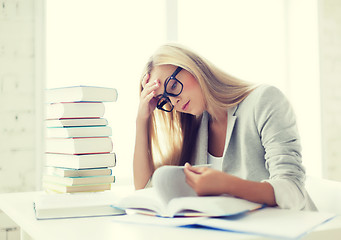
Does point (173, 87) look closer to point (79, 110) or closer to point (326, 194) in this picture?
point (79, 110)

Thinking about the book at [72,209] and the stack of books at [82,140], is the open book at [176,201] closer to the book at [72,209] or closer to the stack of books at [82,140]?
the book at [72,209]

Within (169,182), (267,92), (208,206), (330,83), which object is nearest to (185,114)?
(267,92)

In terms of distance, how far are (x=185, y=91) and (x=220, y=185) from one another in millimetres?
545

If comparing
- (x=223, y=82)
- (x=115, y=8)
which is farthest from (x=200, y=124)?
(x=115, y=8)

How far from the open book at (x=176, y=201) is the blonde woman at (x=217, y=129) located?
3 cm

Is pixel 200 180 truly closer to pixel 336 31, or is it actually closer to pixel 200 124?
pixel 200 124

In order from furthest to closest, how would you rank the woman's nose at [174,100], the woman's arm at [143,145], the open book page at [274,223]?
the woman's arm at [143,145] < the woman's nose at [174,100] < the open book page at [274,223]

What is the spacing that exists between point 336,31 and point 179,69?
1.77 m

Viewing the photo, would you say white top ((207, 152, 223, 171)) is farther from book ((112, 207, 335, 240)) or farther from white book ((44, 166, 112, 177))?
book ((112, 207, 335, 240))

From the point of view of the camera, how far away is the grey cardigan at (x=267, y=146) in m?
1.02

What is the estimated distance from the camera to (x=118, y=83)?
234cm

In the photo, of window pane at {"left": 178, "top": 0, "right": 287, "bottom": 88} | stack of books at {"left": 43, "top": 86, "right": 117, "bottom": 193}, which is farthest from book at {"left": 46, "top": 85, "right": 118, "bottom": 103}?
window pane at {"left": 178, "top": 0, "right": 287, "bottom": 88}

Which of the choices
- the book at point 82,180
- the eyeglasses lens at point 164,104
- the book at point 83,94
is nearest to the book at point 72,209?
the book at point 82,180

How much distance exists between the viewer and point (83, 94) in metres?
1.27
